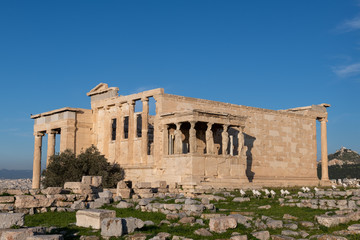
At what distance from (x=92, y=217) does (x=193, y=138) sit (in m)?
14.6

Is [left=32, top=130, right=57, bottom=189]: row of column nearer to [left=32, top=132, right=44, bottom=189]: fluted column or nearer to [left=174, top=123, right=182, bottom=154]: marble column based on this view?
[left=32, top=132, right=44, bottom=189]: fluted column

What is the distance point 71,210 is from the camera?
1553 centimetres

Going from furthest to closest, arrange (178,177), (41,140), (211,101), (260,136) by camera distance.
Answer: (41,140), (260,136), (211,101), (178,177)

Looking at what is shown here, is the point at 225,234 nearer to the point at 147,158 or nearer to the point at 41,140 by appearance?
the point at 147,158

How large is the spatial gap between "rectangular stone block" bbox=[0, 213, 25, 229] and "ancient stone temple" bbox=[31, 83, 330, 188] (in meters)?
14.3

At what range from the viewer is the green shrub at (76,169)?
28328mm

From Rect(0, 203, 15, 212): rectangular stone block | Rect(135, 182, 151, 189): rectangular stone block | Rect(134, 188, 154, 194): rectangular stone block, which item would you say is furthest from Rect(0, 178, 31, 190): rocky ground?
Rect(0, 203, 15, 212): rectangular stone block

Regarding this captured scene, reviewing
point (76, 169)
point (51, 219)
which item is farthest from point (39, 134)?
point (51, 219)

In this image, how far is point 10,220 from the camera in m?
10.9

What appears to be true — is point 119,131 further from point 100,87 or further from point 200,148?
point 200,148

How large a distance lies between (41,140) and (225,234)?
27864mm

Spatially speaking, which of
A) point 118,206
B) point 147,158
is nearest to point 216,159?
point 147,158

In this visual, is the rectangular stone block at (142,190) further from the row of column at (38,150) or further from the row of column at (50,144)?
the row of column at (38,150)

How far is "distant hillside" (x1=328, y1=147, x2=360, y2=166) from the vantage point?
73.6 meters
